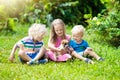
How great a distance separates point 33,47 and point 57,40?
1.98 feet

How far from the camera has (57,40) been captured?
8898 millimetres

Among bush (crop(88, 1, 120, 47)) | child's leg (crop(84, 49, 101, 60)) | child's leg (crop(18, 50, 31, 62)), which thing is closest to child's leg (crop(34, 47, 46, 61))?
child's leg (crop(18, 50, 31, 62))

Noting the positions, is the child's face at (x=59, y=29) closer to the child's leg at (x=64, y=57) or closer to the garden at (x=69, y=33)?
the child's leg at (x=64, y=57)

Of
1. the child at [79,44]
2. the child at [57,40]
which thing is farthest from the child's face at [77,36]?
the child at [57,40]

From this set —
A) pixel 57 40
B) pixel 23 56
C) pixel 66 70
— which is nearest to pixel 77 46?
pixel 57 40

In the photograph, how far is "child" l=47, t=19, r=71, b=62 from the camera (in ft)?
28.2

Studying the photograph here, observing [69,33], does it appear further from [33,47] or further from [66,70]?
[66,70]

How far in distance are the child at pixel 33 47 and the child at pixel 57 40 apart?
25 centimetres

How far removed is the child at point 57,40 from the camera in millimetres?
8609

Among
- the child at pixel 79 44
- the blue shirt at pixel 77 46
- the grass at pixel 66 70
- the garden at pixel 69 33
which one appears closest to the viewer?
the grass at pixel 66 70

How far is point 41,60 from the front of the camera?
332 inches

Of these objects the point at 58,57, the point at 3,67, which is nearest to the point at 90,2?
the point at 58,57

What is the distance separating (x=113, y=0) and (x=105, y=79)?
4.24m

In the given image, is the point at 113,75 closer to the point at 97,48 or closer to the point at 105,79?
the point at 105,79
